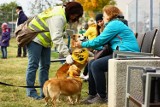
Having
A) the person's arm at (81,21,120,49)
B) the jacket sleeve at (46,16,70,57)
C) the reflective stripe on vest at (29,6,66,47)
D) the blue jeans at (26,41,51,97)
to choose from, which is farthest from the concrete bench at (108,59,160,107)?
the blue jeans at (26,41,51,97)

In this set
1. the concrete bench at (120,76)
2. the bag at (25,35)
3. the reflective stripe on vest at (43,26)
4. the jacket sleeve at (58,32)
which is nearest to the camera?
the concrete bench at (120,76)

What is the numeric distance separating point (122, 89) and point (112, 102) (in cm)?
22

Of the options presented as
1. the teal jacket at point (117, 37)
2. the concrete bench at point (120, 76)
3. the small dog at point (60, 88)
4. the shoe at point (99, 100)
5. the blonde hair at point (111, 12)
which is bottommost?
the shoe at point (99, 100)

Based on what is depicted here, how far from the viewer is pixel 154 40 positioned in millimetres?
5512

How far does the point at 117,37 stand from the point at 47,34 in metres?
1.16

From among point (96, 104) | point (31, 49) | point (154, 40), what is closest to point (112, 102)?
point (96, 104)

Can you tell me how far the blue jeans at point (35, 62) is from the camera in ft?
19.7

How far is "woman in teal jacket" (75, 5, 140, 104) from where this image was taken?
525 cm

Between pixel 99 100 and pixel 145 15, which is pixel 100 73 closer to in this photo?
pixel 99 100

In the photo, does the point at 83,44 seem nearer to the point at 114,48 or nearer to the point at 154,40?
the point at 114,48

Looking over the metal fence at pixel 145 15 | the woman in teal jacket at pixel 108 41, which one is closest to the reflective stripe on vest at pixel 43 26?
the woman in teal jacket at pixel 108 41

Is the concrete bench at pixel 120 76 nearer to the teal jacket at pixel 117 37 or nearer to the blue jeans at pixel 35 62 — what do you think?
the teal jacket at pixel 117 37

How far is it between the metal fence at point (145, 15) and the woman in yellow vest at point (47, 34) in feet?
12.1

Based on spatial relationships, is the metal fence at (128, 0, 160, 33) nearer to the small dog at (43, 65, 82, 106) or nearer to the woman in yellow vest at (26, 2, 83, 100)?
the woman in yellow vest at (26, 2, 83, 100)
